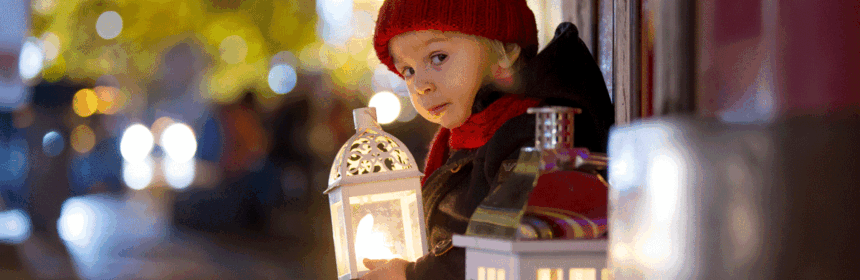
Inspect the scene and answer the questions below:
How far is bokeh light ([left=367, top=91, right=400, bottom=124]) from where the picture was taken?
6168mm

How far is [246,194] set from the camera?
681 centimetres

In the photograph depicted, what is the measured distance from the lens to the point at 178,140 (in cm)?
1038

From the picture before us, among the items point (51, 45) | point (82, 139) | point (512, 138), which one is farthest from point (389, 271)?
point (82, 139)

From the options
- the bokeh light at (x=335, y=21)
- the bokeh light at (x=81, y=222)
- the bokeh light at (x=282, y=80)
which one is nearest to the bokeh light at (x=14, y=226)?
the bokeh light at (x=81, y=222)

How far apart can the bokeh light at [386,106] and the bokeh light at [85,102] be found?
5.12 m

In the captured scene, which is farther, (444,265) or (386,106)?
(386,106)

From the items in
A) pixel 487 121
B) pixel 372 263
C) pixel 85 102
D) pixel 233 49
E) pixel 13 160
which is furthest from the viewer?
pixel 85 102

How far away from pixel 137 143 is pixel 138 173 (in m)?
0.50

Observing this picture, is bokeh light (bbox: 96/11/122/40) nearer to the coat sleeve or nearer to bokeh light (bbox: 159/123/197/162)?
bokeh light (bbox: 159/123/197/162)

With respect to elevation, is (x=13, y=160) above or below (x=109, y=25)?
below

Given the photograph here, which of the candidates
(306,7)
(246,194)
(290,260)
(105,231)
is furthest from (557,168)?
(105,231)

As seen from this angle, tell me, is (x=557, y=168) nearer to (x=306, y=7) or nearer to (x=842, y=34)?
(x=842, y=34)

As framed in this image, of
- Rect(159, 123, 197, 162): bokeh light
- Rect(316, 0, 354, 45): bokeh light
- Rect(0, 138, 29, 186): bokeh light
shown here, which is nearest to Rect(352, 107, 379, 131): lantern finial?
Rect(316, 0, 354, 45): bokeh light

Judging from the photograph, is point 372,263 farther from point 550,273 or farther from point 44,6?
point 44,6
